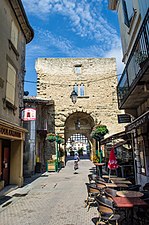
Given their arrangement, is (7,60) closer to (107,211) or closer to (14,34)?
(14,34)

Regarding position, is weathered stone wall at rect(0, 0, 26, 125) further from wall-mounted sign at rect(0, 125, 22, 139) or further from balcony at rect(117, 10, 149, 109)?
balcony at rect(117, 10, 149, 109)

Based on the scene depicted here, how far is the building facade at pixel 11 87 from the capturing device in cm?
→ 859

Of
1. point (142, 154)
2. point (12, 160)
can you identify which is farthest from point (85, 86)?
point (142, 154)

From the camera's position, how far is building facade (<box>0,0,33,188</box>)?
8.59 m

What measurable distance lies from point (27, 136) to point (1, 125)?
863 cm

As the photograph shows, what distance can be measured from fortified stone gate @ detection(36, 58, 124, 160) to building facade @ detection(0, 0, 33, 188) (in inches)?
418

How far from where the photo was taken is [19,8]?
34.2 ft

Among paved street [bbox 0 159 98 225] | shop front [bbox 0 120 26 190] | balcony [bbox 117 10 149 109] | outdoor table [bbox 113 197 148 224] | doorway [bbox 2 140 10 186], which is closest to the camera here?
outdoor table [bbox 113 197 148 224]

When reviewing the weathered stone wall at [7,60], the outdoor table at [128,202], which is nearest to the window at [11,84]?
the weathered stone wall at [7,60]

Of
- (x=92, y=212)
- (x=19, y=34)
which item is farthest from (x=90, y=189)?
(x=19, y=34)

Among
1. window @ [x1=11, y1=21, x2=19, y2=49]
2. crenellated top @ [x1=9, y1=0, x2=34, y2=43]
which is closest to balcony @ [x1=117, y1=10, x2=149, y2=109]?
window @ [x1=11, y1=21, x2=19, y2=49]

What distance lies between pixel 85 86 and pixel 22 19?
1276 cm

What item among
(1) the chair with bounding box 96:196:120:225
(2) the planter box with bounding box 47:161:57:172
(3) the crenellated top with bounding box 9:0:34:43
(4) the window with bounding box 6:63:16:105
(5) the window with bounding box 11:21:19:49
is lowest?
(2) the planter box with bounding box 47:161:57:172

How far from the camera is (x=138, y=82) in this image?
5844 mm
